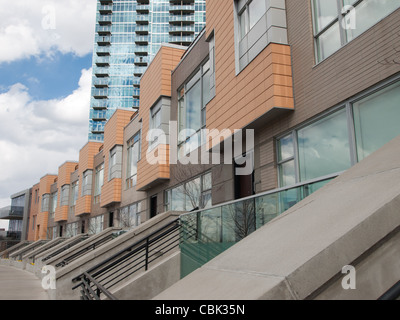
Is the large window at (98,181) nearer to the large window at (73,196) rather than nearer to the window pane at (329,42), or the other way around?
the large window at (73,196)

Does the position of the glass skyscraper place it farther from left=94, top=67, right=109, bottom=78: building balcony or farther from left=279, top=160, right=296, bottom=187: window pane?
left=279, top=160, right=296, bottom=187: window pane

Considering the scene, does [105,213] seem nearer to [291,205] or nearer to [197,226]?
[197,226]

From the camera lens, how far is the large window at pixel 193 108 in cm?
1480

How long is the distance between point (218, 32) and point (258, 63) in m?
3.61

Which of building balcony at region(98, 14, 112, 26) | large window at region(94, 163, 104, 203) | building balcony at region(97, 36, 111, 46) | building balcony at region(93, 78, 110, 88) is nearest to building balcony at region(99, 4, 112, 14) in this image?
building balcony at region(98, 14, 112, 26)

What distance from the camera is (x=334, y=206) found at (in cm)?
369

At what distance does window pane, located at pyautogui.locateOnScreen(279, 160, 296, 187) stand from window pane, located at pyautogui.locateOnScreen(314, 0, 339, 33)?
10.6 feet

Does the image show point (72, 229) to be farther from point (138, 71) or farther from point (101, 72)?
point (101, 72)

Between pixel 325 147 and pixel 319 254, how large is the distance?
5990 mm

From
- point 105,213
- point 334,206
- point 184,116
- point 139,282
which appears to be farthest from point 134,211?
point 334,206

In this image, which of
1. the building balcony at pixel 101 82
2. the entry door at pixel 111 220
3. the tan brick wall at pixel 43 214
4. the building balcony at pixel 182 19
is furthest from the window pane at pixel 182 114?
the building balcony at pixel 101 82

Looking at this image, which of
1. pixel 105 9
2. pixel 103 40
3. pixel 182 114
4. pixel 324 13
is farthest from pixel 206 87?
pixel 105 9

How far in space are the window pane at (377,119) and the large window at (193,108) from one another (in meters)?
7.48

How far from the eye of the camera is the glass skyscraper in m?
87.9
